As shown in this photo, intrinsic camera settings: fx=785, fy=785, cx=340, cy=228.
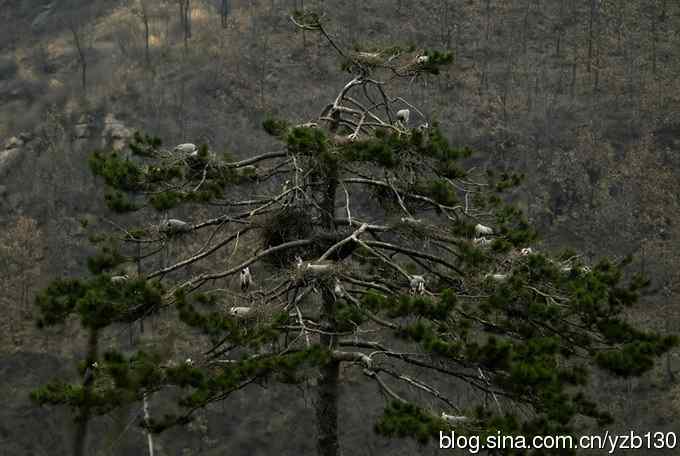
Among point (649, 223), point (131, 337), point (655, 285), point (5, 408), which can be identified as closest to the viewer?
point (5, 408)

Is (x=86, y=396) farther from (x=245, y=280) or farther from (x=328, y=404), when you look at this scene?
(x=328, y=404)

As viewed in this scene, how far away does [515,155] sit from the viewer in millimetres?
28641

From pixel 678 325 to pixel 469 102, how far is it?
41.3 feet

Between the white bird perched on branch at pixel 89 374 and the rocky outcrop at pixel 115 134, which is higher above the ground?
the white bird perched on branch at pixel 89 374

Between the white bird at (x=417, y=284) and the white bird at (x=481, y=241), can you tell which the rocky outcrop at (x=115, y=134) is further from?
the white bird at (x=417, y=284)

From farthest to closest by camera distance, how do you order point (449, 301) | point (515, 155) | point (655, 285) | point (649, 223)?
point (515, 155) < point (649, 223) < point (655, 285) < point (449, 301)

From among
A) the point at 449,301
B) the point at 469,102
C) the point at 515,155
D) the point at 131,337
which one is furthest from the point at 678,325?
the point at 449,301

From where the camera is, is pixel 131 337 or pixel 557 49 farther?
pixel 557 49

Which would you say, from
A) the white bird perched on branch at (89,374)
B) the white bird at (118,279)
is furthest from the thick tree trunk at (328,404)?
the white bird perched on branch at (89,374)

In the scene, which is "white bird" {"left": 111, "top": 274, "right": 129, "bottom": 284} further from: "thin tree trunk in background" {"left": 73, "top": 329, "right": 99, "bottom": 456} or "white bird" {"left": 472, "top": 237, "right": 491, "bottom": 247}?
"white bird" {"left": 472, "top": 237, "right": 491, "bottom": 247}

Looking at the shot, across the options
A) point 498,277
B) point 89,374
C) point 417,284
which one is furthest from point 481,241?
point 89,374

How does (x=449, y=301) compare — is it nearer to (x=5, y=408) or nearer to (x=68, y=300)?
(x=68, y=300)

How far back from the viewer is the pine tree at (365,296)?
720cm

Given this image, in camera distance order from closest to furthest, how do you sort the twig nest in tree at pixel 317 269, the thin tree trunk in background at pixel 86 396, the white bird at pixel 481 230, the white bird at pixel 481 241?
1. the thin tree trunk in background at pixel 86 396
2. the twig nest in tree at pixel 317 269
3. the white bird at pixel 481 241
4. the white bird at pixel 481 230
